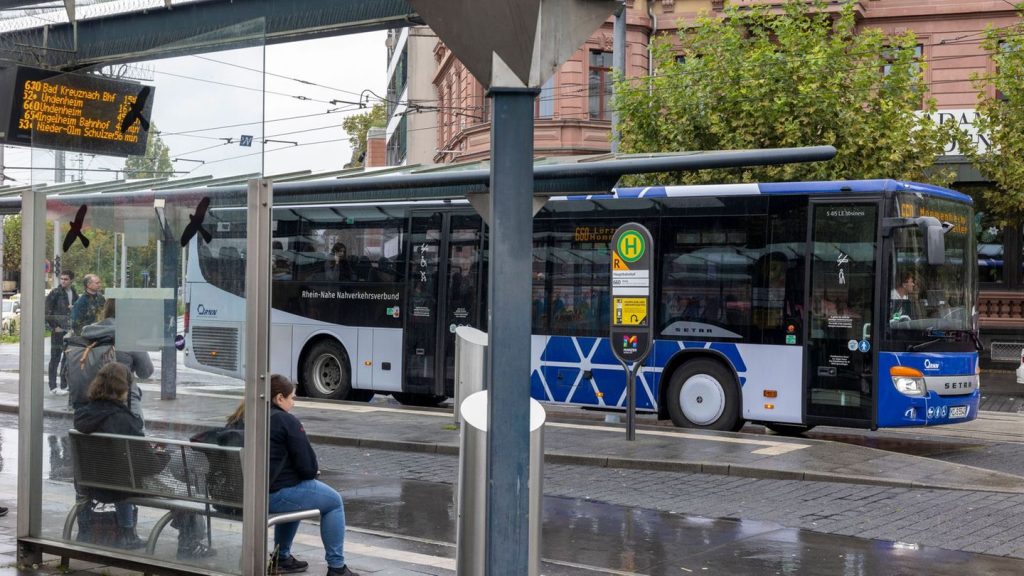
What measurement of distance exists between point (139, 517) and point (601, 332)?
33.9 ft

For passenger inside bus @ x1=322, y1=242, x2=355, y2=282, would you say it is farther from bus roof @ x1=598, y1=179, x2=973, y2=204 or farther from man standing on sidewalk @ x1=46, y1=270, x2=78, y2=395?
man standing on sidewalk @ x1=46, y1=270, x2=78, y2=395

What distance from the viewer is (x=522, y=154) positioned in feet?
14.0

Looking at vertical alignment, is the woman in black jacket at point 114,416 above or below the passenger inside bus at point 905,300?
below

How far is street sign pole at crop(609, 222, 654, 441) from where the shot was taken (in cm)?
1370

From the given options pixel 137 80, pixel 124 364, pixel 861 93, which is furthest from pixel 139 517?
pixel 861 93

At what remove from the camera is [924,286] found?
1469 centimetres

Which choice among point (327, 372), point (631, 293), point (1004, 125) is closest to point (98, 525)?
point (631, 293)

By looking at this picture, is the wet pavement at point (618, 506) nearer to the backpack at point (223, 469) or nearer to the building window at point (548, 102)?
the backpack at point (223, 469)

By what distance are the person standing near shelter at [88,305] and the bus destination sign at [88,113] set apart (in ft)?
2.34

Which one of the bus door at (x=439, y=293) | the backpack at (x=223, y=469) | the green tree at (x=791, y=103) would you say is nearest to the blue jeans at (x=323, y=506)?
the backpack at (x=223, y=469)

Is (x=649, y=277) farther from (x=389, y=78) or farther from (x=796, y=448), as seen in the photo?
(x=389, y=78)

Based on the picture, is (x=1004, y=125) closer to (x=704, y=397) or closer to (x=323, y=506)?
(x=704, y=397)

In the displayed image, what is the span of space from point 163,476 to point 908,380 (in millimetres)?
10204

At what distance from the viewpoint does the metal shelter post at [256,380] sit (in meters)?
6.00
